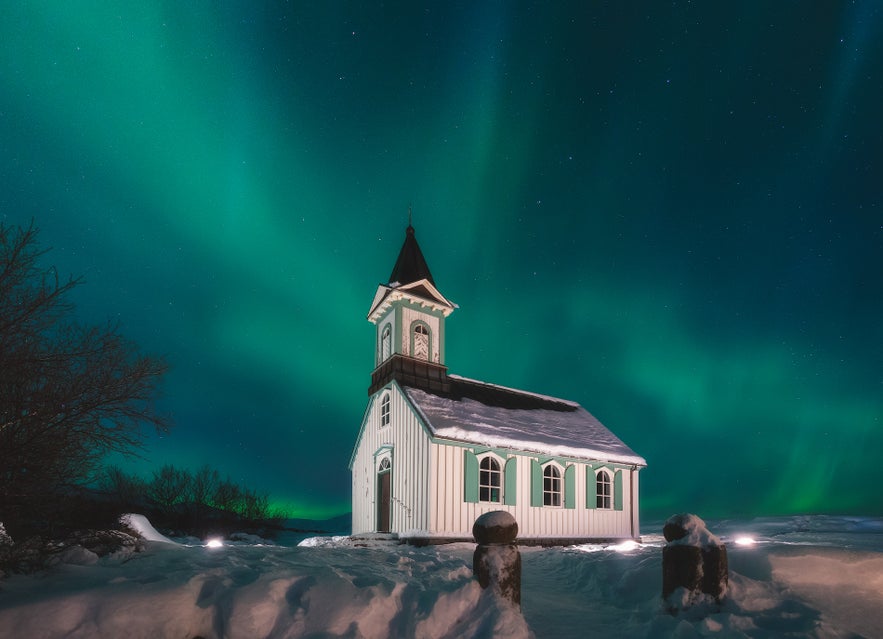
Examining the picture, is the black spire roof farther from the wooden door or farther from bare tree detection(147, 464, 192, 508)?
bare tree detection(147, 464, 192, 508)

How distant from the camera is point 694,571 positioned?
262 inches

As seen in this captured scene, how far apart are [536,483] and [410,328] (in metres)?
6.52

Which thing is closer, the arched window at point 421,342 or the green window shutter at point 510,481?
the green window shutter at point 510,481

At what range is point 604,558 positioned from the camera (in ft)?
30.0

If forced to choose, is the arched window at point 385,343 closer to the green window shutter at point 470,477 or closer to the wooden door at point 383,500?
the wooden door at point 383,500

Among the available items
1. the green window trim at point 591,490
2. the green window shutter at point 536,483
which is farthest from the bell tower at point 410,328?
the green window trim at point 591,490

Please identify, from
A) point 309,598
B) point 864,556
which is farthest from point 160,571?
point 864,556

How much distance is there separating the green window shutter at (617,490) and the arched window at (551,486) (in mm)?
2647

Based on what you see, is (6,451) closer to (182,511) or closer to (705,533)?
(705,533)

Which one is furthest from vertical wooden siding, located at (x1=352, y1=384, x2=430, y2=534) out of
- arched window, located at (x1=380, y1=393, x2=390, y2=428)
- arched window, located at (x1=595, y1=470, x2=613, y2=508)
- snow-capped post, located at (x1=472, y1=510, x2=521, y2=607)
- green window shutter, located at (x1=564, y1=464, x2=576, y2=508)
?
snow-capped post, located at (x1=472, y1=510, x2=521, y2=607)

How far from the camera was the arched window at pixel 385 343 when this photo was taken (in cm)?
1904

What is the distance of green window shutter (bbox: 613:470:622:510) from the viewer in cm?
1892

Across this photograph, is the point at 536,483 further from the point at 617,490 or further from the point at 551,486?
the point at 617,490

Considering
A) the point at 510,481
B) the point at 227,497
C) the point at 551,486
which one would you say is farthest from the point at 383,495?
the point at 227,497
